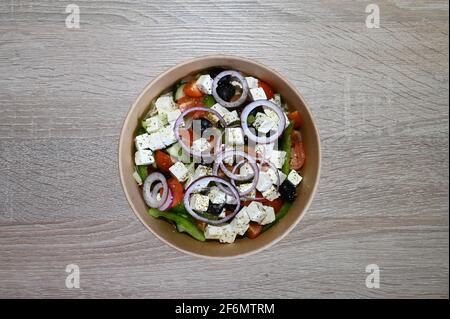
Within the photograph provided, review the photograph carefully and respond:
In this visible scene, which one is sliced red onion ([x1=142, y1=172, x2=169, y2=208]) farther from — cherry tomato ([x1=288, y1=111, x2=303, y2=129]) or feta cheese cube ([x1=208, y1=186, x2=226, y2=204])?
cherry tomato ([x1=288, y1=111, x2=303, y2=129])

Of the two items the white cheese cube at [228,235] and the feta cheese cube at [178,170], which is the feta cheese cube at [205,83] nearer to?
the feta cheese cube at [178,170]

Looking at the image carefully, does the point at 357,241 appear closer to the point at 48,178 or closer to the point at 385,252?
the point at 385,252

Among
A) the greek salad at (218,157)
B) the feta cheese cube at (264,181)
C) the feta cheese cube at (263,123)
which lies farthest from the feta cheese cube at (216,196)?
the feta cheese cube at (263,123)

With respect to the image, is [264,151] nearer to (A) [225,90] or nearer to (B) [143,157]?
(A) [225,90]

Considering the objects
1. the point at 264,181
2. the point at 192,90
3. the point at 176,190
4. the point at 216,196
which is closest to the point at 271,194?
the point at 264,181

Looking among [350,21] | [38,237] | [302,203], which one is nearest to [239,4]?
[350,21]

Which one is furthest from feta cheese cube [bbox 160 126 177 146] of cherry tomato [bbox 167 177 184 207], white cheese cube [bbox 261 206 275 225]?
white cheese cube [bbox 261 206 275 225]
